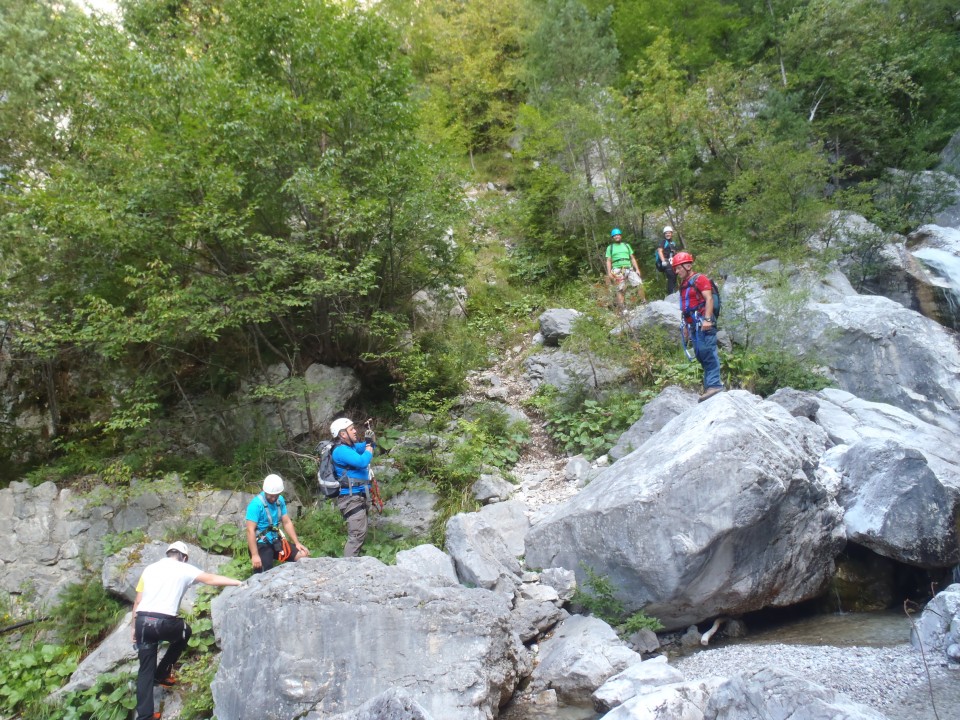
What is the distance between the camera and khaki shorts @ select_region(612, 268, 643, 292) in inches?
486

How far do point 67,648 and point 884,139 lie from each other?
23.2m

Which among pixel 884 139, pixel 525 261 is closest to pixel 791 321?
pixel 525 261

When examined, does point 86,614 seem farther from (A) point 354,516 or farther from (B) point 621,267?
(B) point 621,267

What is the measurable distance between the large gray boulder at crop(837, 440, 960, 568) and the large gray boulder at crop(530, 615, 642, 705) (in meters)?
3.37

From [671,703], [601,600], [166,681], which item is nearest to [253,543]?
[166,681]

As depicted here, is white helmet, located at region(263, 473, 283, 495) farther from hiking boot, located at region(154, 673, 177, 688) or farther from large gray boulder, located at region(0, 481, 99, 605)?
large gray boulder, located at region(0, 481, 99, 605)

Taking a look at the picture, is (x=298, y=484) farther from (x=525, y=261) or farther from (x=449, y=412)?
(x=525, y=261)

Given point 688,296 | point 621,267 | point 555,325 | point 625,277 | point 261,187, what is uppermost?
point 261,187

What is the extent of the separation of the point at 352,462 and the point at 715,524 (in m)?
4.14

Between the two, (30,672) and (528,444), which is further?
(528,444)

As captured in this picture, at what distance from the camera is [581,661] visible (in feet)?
18.3

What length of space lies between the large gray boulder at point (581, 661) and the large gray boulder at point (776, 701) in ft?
3.96

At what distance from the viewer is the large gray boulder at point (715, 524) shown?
19.9 feet

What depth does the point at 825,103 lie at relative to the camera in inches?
748
